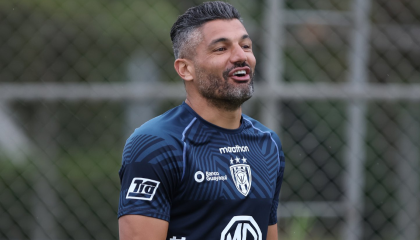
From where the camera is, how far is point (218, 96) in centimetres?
220

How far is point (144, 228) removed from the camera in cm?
197

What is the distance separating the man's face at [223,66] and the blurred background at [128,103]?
1.08 meters

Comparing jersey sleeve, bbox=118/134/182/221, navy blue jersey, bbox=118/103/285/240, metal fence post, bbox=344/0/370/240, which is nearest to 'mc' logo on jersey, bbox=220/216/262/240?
navy blue jersey, bbox=118/103/285/240

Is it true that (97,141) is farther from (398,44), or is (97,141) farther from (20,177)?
(398,44)

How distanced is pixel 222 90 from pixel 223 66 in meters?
0.10

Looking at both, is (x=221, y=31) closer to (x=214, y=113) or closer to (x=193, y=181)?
(x=214, y=113)

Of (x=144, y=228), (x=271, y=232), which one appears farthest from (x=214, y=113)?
(x=271, y=232)

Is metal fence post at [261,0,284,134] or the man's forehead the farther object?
metal fence post at [261,0,284,134]

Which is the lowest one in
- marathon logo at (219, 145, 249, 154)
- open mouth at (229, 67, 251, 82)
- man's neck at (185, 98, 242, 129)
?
marathon logo at (219, 145, 249, 154)

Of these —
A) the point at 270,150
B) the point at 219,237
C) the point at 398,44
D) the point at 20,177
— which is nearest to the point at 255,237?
the point at 219,237

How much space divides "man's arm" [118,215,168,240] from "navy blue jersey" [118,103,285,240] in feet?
0.06

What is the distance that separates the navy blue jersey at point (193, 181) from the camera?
2.01 metres

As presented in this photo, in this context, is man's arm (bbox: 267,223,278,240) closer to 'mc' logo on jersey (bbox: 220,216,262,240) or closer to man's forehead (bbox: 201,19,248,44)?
'mc' logo on jersey (bbox: 220,216,262,240)

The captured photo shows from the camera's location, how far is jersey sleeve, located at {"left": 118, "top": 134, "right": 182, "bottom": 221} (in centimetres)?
199
